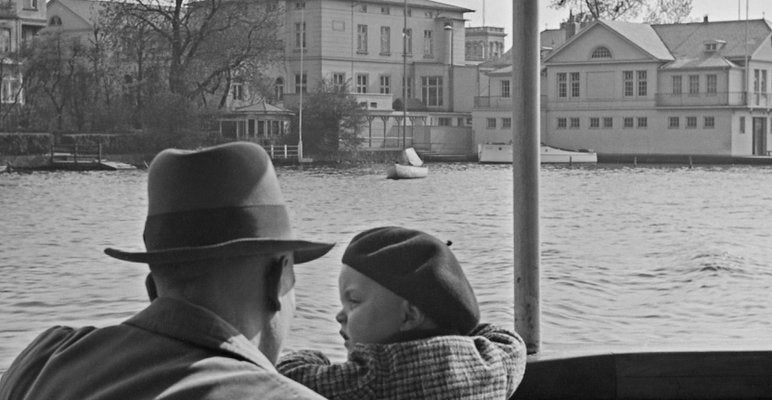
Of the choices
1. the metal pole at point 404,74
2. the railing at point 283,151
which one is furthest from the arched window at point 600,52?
the railing at point 283,151

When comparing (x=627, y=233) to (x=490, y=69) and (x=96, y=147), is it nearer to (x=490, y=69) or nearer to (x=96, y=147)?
(x=96, y=147)

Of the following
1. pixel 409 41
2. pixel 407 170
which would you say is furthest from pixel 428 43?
pixel 407 170

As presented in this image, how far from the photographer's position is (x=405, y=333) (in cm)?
233

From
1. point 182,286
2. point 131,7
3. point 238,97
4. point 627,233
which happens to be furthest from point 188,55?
point 182,286

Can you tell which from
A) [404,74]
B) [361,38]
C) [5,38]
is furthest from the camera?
[361,38]

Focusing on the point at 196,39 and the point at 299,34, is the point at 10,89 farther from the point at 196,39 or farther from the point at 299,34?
the point at 299,34

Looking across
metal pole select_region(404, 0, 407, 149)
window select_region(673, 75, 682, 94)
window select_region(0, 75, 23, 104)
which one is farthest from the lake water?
metal pole select_region(404, 0, 407, 149)

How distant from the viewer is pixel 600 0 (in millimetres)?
5746

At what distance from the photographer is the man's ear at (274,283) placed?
143cm

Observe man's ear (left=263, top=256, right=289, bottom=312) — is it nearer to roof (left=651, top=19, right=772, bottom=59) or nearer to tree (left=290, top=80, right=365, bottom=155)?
tree (left=290, top=80, right=365, bottom=155)

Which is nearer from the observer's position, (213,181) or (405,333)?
(213,181)

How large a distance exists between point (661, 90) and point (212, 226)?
62.5 meters

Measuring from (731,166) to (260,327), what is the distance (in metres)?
58.2

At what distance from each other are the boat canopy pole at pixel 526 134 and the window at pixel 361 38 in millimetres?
74132
